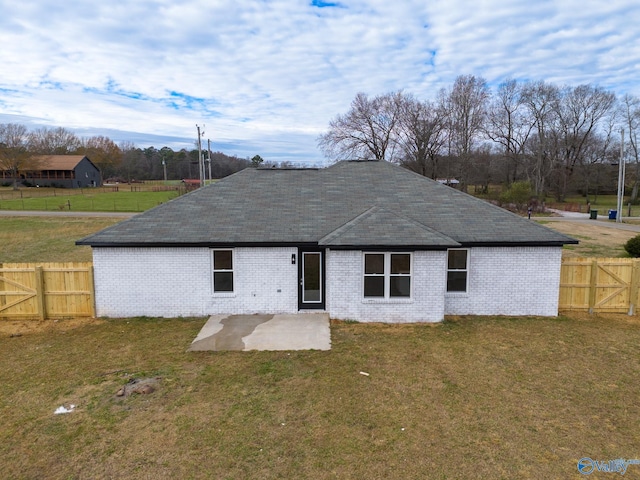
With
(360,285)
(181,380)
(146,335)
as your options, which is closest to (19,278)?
(146,335)

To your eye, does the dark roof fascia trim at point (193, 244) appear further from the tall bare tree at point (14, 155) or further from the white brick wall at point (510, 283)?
the tall bare tree at point (14, 155)

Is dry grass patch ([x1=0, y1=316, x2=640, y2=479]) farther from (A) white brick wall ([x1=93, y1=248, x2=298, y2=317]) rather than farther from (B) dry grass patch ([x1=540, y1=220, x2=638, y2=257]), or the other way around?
(B) dry grass patch ([x1=540, y1=220, x2=638, y2=257])

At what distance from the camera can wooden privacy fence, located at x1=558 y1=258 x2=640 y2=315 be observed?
489 inches

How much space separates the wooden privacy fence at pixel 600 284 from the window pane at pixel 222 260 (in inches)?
407

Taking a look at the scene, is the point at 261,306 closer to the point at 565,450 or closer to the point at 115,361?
the point at 115,361

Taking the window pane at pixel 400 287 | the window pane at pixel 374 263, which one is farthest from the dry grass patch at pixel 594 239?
the window pane at pixel 374 263

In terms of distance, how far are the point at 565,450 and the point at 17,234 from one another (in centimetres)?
3371

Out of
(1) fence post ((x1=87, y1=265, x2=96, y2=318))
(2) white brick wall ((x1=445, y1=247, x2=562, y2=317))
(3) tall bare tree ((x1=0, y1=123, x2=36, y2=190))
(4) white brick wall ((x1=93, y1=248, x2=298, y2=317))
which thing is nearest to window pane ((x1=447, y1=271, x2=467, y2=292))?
(2) white brick wall ((x1=445, y1=247, x2=562, y2=317))

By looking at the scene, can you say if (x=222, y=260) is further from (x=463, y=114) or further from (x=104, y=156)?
(x=104, y=156)

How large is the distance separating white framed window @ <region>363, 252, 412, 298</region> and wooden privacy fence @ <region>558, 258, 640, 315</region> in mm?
5179

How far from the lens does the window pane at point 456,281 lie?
12.5 m

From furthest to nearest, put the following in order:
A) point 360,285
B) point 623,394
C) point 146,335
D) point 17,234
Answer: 1. point 17,234
2. point 360,285
3. point 146,335
4. point 623,394

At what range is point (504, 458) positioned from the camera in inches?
235

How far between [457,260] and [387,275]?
251 centimetres
